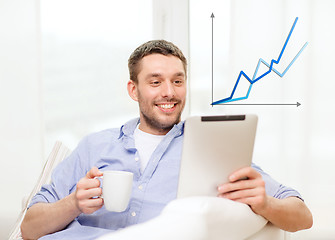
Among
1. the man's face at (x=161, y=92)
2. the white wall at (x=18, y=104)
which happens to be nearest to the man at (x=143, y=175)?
the man's face at (x=161, y=92)

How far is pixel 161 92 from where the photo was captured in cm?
167

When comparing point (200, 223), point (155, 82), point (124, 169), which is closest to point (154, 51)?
point (155, 82)

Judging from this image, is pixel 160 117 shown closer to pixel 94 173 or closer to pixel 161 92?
pixel 161 92

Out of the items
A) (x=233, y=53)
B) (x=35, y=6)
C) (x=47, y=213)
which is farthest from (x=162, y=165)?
(x=35, y=6)

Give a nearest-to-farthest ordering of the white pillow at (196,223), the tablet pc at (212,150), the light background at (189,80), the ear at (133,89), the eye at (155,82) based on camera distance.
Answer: the white pillow at (196,223), the tablet pc at (212,150), the eye at (155,82), the ear at (133,89), the light background at (189,80)

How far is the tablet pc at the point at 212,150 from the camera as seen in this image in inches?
42.3

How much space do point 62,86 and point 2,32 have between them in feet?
1.67

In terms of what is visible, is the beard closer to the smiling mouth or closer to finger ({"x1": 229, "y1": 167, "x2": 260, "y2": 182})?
the smiling mouth

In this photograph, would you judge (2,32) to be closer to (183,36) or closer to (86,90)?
(86,90)

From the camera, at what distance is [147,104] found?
1.70 m

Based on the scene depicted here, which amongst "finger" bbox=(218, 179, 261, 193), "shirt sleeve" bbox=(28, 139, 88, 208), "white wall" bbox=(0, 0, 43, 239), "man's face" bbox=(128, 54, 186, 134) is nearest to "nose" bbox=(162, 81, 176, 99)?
"man's face" bbox=(128, 54, 186, 134)

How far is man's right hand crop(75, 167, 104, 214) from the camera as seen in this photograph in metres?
1.27

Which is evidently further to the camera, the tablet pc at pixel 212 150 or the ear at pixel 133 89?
the ear at pixel 133 89

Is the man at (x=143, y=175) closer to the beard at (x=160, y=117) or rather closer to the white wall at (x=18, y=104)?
the beard at (x=160, y=117)
